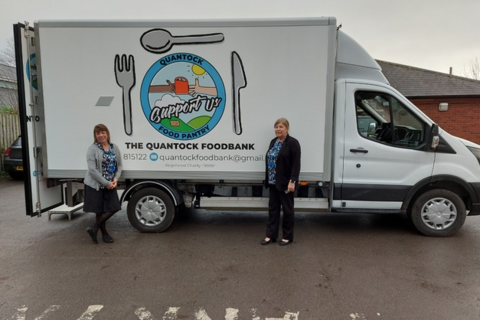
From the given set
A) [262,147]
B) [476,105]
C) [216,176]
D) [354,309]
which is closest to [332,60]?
[262,147]

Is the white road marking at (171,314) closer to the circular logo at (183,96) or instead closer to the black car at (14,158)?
the circular logo at (183,96)

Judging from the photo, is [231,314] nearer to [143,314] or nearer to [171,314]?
[171,314]

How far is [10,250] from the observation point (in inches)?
181

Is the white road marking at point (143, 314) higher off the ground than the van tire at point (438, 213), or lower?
lower

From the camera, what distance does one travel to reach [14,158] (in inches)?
397

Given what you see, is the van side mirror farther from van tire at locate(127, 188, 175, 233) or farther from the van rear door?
the van rear door

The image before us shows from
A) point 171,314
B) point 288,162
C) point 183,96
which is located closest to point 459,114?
point 288,162

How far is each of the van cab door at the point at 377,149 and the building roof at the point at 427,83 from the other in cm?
1070

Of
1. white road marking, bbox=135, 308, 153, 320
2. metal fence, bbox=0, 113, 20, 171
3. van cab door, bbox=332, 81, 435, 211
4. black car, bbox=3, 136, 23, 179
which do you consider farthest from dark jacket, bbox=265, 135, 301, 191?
metal fence, bbox=0, 113, 20, 171

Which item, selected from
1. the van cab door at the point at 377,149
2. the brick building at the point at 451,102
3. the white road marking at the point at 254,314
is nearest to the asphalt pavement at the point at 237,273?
the white road marking at the point at 254,314

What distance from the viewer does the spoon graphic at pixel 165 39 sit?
15.0 feet

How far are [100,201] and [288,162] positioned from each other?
2625mm

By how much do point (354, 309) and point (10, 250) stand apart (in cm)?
447

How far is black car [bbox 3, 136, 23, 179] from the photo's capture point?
10031 millimetres
